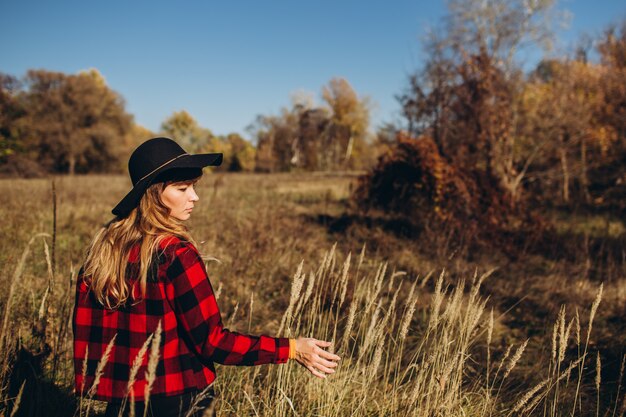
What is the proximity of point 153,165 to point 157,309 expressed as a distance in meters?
0.57

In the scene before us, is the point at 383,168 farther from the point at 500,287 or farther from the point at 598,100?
the point at 598,100

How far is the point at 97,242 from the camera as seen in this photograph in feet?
5.10

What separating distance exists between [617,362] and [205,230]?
20.7 ft

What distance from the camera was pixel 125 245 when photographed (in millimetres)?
1469

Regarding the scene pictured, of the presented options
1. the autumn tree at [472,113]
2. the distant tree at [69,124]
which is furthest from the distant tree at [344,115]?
the autumn tree at [472,113]

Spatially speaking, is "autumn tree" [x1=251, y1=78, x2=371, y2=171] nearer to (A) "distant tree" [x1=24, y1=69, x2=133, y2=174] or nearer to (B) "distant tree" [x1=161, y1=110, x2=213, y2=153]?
(B) "distant tree" [x1=161, y1=110, x2=213, y2=153]

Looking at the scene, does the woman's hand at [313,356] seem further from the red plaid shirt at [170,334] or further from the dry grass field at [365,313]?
the dry grass field at [365,313]

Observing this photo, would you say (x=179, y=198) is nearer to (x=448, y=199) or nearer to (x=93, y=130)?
(x=448, y=199)

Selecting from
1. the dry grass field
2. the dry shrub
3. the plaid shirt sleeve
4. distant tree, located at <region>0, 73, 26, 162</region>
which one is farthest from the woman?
distant tree, located at <region>0, 73, 26, 162</region>

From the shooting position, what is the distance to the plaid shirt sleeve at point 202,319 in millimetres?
1399

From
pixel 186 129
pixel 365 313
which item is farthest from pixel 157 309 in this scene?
pixel 186 129

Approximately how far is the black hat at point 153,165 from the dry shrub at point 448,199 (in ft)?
23.2

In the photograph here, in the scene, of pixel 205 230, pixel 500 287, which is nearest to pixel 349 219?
pixel 205 230

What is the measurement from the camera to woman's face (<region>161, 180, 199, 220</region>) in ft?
5.18
